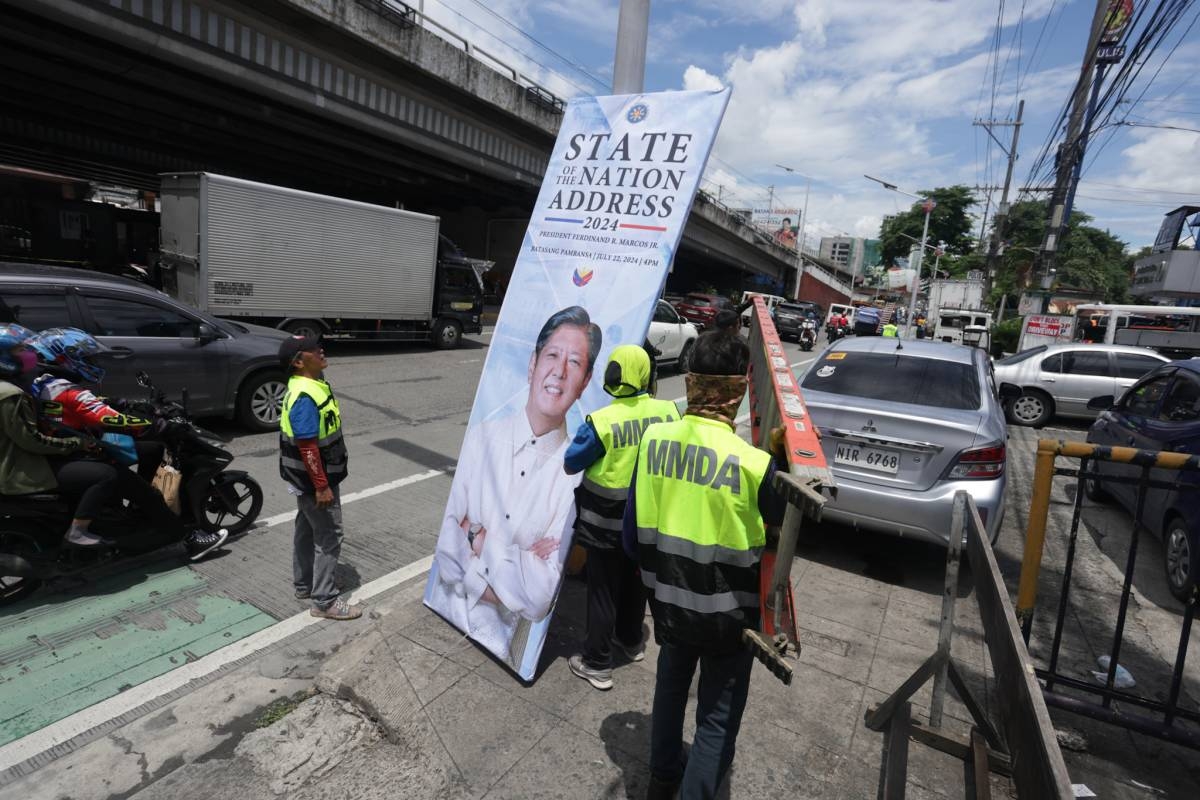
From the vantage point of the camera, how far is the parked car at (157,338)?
19.7 ft

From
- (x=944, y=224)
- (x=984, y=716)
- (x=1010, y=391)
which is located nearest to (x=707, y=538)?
(x=984, y=716)

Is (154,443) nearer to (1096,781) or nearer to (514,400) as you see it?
(514,400)

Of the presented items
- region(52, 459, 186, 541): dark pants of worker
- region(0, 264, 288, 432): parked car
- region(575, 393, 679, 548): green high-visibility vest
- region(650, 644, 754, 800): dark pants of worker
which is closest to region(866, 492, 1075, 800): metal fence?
region(650, 644, 754, 800): dark pants of worker

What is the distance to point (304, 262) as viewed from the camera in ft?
40.8

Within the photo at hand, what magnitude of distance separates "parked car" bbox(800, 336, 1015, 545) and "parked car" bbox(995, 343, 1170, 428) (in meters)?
7.65

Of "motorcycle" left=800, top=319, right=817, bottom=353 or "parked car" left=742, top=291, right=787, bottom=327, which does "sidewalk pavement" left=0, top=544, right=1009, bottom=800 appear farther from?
"motorcycle" left=800, top=319, right=817, bottom=353

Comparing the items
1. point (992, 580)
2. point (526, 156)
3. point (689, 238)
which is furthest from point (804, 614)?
point (689, 238)

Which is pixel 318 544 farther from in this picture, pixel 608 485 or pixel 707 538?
pixel 707 538

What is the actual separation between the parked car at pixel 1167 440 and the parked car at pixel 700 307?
15.5m

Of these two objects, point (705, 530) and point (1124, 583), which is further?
point (1124, 583)

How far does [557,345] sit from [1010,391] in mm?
11100

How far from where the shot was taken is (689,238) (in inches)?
1331

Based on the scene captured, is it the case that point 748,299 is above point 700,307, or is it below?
below

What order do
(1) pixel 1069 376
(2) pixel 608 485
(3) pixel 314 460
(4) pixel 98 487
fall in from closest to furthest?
(2) pixel 608 485 < (3) pixel 314 460 < (4) pixel 98 487 < (1) pixel 1069 376
